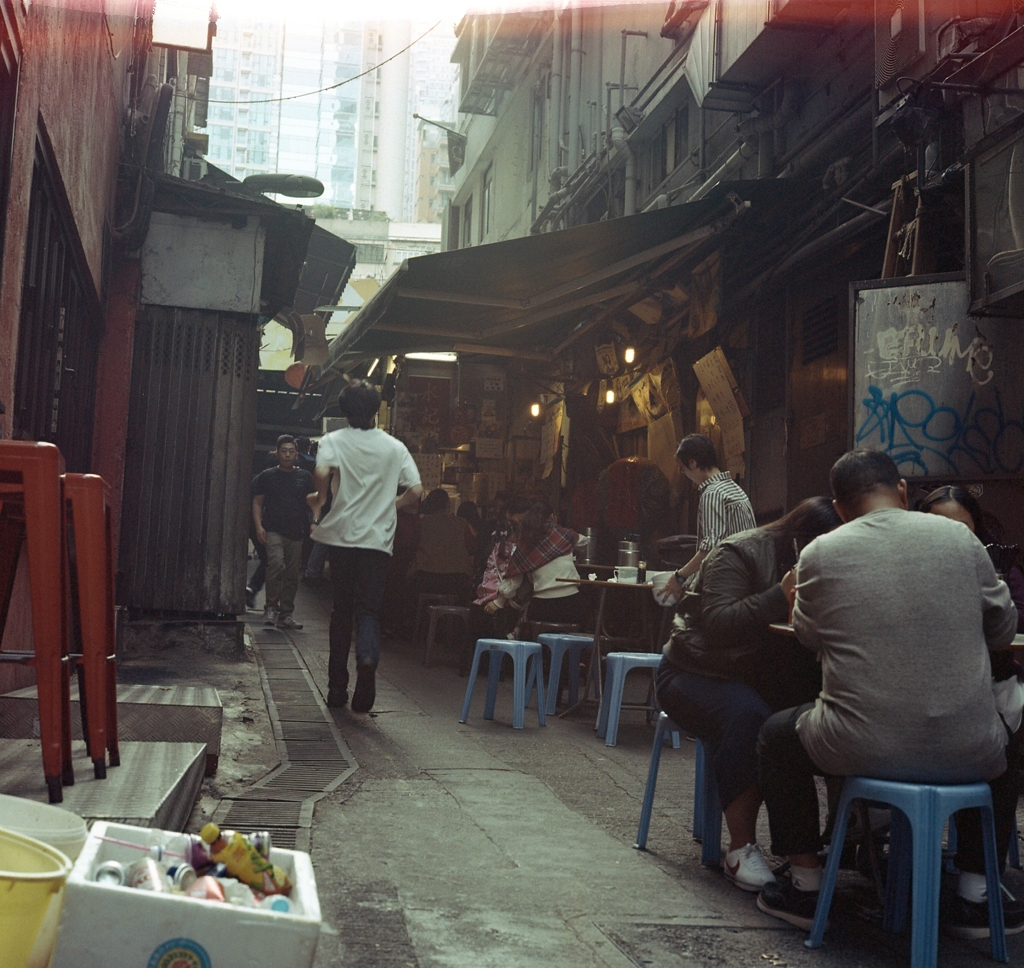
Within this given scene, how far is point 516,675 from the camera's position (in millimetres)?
7926

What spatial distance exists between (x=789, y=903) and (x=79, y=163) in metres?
6.07

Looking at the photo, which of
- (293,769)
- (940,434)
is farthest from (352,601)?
(940,434)

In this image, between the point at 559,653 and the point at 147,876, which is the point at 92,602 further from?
the point at 559,653

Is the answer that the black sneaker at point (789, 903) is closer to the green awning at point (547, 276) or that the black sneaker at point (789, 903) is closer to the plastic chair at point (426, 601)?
the green awning at point (547, 276)

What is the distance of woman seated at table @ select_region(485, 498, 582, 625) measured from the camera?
9641 millimetres

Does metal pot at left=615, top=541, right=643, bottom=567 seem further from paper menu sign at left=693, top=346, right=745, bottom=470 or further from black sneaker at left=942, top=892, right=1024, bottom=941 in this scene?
black sneaker at left=942, top=892, right=1024, bottom=941

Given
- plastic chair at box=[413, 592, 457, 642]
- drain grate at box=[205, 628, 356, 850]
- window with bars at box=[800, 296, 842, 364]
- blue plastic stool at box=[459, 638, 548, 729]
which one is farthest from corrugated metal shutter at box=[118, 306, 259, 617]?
window with bars at box=[800, 296, 842, 364]

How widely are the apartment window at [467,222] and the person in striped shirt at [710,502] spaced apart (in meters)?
22.0

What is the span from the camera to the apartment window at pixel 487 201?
86.2 feet

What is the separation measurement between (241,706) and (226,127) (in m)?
118

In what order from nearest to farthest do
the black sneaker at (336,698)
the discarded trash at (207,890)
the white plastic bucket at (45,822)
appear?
the discarded trash at (207,890), the white plastic bucket at (45,822), the black sneaker at (336,698)

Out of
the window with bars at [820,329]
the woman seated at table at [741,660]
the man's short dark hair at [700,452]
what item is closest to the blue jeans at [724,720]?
the woman seated at table at [741,660]

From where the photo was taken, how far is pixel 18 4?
4.59 m

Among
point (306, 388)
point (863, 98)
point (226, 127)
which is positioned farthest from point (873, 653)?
point (226, 127)
